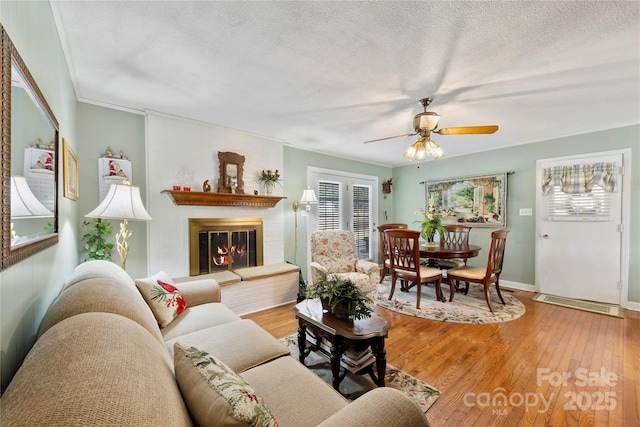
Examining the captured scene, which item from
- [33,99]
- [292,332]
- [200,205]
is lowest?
[292,332]

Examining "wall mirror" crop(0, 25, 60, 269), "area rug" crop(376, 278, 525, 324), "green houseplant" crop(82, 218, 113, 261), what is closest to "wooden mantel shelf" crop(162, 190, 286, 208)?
"green houseplant" crop(82, 218, 113, 261)

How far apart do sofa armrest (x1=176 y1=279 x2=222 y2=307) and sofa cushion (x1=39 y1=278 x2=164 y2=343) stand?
3.08ft

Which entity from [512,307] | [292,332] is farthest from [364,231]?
[292,332]

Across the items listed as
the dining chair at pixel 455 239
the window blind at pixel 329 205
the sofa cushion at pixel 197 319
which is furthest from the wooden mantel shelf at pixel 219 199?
the dining chair at pixel 455 239

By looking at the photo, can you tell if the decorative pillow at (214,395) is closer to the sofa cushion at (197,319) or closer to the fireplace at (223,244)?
the sofa cushion at (197,319)

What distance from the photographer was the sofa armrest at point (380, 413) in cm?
82

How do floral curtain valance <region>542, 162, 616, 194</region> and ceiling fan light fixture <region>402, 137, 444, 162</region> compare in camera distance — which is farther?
floral curtain valance <region>542, 162, 616, 194</region>

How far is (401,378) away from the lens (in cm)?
195

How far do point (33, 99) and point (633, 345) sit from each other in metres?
4.64

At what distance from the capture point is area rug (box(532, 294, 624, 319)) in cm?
318

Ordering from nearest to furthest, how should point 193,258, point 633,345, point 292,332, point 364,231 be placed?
point 633,345 < point 292,332 < point 193,258 < point 364,231

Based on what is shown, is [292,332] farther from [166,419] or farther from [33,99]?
[33,99]

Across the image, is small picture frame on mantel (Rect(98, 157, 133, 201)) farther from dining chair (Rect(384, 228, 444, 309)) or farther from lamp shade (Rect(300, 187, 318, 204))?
dining chair (Rect(384, 228, 444, 309))

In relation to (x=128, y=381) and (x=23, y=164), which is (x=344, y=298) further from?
(x=23, y=164)
